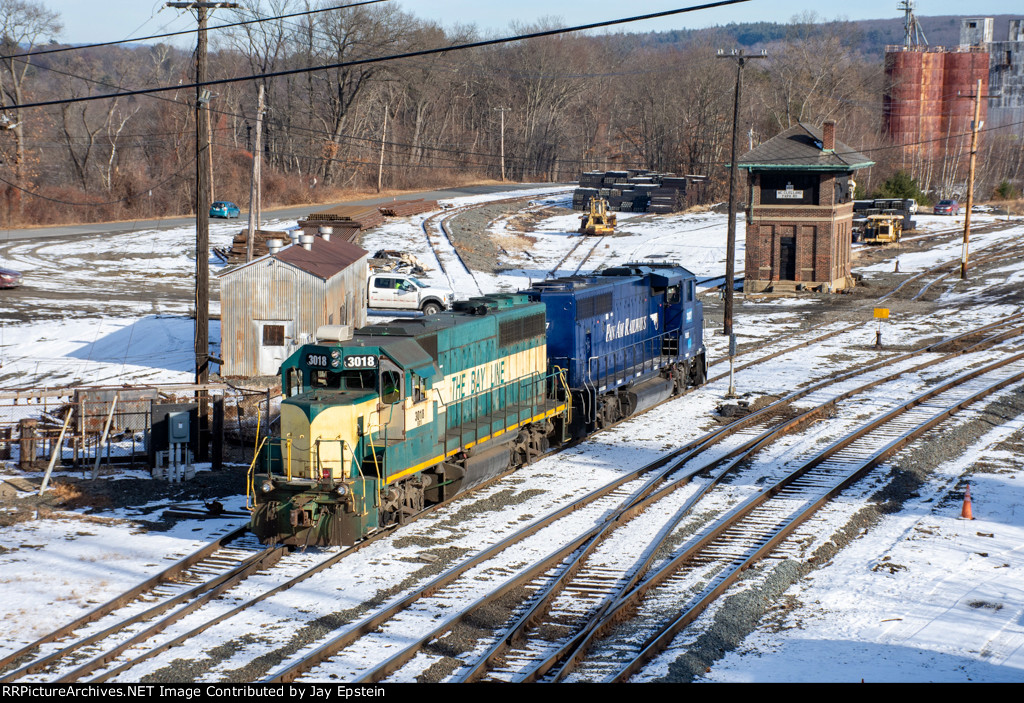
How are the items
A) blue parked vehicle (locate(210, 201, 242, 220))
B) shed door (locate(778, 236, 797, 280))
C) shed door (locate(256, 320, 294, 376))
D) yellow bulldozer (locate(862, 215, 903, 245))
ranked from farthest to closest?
1. blue parked vehicle (locate(210, 201, 242, 220))
2. yellow bulldozer (locate(862, 215, 903, 245))
3. shed door (locate(778, 236, 797, 280))
4. shed door (locate(256, 320, 294, 376))

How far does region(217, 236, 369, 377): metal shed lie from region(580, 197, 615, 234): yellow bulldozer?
130 feet

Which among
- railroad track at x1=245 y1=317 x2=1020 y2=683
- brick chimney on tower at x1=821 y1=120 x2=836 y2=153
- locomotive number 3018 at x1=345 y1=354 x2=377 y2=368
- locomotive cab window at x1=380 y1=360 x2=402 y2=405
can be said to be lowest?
railroad track at x1=245 y1=317 x2=1020 y2=683

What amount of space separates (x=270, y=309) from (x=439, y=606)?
2099cm

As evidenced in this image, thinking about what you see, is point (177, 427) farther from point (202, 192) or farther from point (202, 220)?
point (202, 192)

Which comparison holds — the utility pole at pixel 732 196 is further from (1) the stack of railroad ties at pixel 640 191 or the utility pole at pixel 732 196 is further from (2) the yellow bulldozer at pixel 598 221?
(1) the stack of railroad ties at pixel 640 191

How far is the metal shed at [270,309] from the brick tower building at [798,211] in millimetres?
25499

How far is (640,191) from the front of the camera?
8512 cm

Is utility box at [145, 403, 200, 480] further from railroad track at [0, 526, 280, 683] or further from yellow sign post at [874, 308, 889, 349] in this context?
yellow sign post at [874, 308, 889, 349]

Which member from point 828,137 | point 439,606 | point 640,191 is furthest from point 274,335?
point 640,191

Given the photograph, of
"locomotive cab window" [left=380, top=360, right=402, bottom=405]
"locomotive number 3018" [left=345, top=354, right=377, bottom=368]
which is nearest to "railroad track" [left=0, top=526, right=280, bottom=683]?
"locomotive cab window" [left=380, top=360, right=402, bottom=405]

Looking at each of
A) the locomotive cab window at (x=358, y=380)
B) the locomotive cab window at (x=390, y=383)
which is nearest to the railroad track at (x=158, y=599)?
the locomotive cab window at (x=358, y=380)

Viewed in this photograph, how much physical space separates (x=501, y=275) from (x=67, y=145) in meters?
48.9

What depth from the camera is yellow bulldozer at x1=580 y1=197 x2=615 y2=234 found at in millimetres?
72250

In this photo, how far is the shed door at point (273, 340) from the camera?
34281mm
